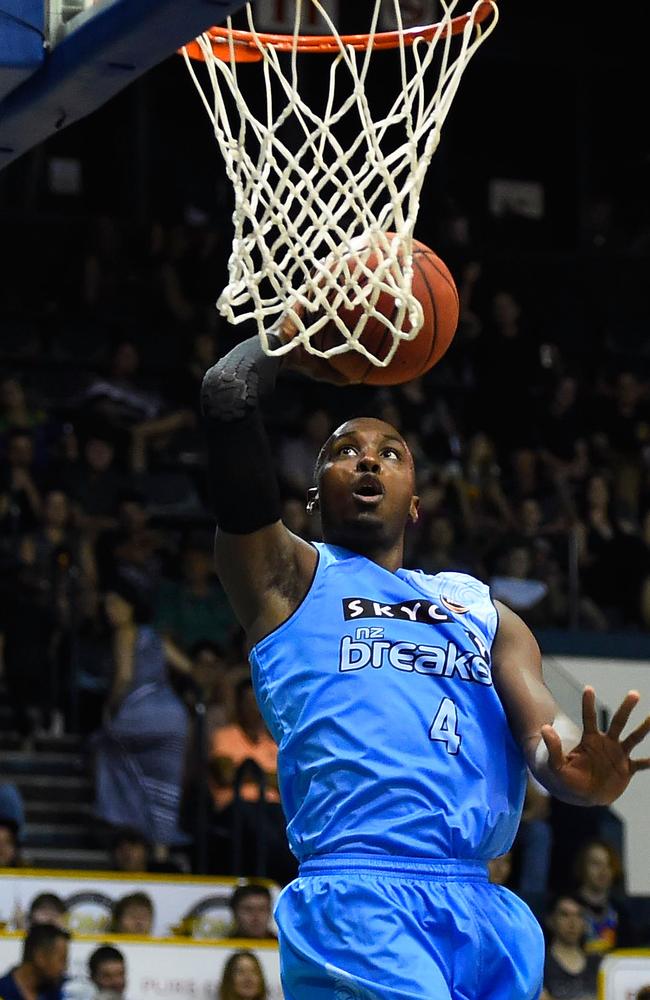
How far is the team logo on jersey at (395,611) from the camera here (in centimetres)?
412

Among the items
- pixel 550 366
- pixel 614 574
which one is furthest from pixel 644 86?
pixel 614 574

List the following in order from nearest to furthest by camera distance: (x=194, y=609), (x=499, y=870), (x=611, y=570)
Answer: (x=499, y=870)
(x=194, y=609)
(x=611, y=570)

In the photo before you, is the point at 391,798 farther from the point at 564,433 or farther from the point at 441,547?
the point at 564,433

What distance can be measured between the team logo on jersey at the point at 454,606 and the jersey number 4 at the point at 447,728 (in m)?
0.24

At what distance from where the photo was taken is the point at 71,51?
418 cm

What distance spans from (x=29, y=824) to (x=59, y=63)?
681 cm

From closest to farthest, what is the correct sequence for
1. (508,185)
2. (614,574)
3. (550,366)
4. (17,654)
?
1. (17,654)
2. (614,574)
3. (550,366)
4. (508,185)

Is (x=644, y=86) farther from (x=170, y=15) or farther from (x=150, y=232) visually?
(x=170, y=15)

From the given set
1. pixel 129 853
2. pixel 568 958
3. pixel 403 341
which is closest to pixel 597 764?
pixel 403 341

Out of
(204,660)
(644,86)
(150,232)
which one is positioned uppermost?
(644,86)

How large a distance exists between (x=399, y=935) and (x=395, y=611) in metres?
0.70

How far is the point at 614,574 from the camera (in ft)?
40.0

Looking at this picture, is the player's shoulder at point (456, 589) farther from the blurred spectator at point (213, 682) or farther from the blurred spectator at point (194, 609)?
the blurred spectator at point (194, 609)

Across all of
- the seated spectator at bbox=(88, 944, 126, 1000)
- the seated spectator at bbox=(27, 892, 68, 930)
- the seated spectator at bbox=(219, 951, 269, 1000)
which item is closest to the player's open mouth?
the seated spectator at bbox=(88, 944, 126, 1000)
